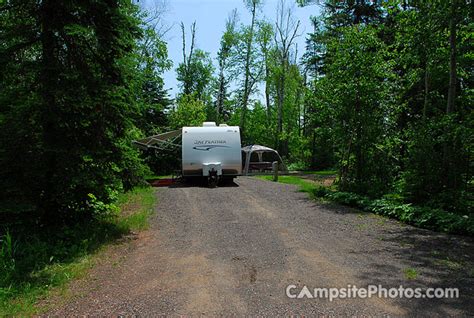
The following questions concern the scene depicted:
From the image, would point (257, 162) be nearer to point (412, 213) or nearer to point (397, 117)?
point (397, 117)

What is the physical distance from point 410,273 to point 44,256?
17.4 feet

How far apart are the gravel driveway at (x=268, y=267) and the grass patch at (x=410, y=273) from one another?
0.04 ft

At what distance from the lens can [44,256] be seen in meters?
5.57

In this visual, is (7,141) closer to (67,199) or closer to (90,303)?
(67,199)

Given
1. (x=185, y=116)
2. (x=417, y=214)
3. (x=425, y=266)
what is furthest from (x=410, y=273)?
(x=185, y=116)

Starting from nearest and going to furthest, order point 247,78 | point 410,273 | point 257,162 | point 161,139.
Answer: point 410,273, point 161,139, point 257,162, point 247,78

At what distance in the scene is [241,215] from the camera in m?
9.07

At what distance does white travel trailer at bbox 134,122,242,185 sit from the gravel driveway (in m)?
6.82

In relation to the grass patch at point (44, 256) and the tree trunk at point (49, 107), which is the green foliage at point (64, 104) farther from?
the grass patch at point (44, 256)

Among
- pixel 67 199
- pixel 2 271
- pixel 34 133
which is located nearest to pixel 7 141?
pixel 34 133

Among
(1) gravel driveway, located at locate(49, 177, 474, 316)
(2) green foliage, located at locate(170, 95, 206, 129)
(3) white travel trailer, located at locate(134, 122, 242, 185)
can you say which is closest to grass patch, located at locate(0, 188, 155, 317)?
(1) gravel driveway, located at locate(49, 177, 474, 316)

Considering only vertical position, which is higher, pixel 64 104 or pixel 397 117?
pixel 397 117

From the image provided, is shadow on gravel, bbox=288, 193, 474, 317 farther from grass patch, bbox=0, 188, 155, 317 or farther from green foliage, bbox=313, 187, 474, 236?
grass patch, bbox=0, 188, 155, 317

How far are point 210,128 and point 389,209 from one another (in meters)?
9.19
